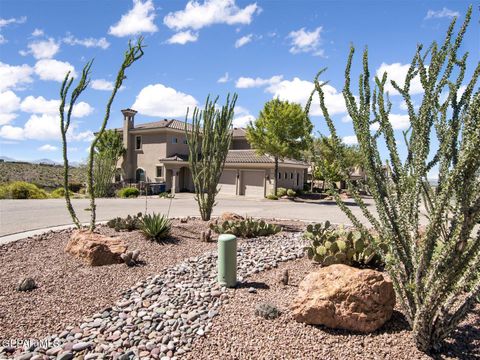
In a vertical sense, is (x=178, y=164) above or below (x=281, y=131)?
below

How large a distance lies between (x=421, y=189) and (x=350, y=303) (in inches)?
60.9

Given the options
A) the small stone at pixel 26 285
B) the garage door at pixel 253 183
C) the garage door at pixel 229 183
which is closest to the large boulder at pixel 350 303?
the small stone at pixel 26 285

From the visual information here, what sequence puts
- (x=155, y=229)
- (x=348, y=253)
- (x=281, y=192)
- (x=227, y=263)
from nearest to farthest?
(x=227, y=263) < (x=348, y=253) < (x=155, y=229) < (x=281, y=192)

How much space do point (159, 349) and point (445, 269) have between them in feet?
10.3

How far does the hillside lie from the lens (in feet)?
121

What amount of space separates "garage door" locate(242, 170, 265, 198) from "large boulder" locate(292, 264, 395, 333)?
22.1 m

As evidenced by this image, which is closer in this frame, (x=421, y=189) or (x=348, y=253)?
(x=421, y=189)

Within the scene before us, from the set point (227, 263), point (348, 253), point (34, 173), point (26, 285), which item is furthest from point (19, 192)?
point (34, 173)

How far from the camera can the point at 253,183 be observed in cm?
2694

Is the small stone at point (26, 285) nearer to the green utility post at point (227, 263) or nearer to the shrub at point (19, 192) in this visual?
the green utility post at point (227, 263)

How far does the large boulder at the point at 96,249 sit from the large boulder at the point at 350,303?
3935 millimetres

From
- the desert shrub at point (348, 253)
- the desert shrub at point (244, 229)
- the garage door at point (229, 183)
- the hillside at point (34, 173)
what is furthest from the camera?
the hillside at point (34, 173)

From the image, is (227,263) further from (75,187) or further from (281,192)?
(75,187)

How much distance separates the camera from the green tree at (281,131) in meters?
23.2
